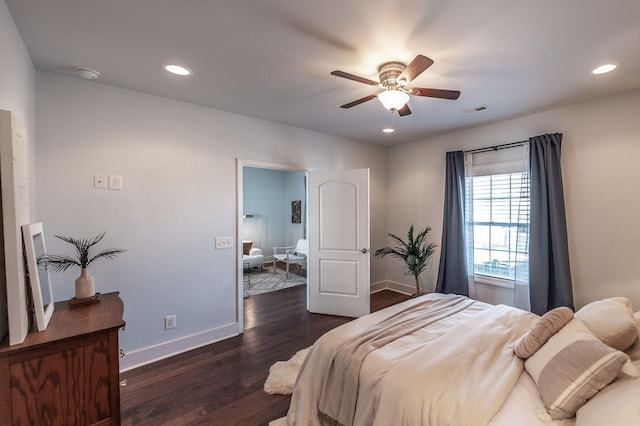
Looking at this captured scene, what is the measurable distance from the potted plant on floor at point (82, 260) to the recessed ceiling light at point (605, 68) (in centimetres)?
418

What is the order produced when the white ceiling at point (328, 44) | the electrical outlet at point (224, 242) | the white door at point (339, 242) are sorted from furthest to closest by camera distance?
the white door at point (339, 242) < the electrical outlet at point (224, 242) < the white ceiling at point (328, 44)

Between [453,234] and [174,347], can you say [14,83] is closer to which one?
[174,347]

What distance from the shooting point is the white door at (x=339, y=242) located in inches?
150

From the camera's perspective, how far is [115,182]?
8.29 feet

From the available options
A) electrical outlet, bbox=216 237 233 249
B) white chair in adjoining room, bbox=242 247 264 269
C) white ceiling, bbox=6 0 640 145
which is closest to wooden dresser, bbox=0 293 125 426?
electrical outlet, bbox=216 237 233 249

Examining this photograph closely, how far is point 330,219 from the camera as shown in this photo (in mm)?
3973

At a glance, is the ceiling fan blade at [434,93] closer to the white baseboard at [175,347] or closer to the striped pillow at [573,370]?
the striped pillow at [573,370]

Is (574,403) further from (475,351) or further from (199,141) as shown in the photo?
(199,141)

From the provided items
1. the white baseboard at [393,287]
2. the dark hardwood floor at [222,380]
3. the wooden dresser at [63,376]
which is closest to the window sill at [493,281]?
the white baseboard at [393,287]

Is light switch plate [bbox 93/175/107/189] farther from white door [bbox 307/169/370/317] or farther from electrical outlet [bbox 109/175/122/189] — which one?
white door [bbox 307/169/370/317]

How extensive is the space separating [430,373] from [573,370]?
59 cm

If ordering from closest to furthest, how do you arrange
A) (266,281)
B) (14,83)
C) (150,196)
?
(14,83)
(150,196)
(266,281)

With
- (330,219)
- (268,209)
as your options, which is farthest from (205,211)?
(268,209)

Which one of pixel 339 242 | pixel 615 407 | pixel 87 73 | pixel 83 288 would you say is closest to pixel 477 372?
pixel 615 407
